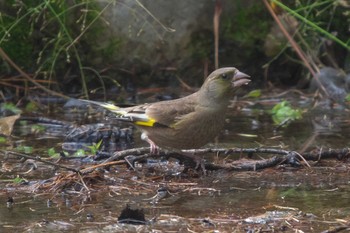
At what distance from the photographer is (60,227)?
14.3 feet

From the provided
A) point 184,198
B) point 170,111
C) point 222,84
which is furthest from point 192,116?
point 184,198

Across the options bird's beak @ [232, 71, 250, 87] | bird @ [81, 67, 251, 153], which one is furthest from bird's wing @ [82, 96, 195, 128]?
bird's beak @ [232, 71, 250, 87]

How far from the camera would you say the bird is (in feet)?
18.8

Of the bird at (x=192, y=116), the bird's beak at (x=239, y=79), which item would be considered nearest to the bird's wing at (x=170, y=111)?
the bird at (x=192, y=116)

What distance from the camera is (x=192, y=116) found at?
5770 mm

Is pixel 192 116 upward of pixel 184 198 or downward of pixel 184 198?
upward

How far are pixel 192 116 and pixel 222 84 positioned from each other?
0.34 metres

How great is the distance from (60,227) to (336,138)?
322 centimetres

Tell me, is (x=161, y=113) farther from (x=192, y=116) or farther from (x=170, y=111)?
(x=192, y=116)

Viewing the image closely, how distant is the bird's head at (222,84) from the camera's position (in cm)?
584

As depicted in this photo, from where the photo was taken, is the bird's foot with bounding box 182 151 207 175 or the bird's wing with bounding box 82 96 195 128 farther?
the bird's wing with bounding box 82 96 195 128

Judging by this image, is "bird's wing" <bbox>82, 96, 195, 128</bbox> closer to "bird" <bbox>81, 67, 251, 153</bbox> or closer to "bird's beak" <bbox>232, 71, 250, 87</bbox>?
"bird" <bbox>81, 67, 251, 153</bbox>

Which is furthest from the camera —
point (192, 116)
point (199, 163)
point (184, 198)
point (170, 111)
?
point (170, 111)

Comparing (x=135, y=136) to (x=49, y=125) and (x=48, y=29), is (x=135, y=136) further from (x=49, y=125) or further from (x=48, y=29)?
(x=48, y=29)
